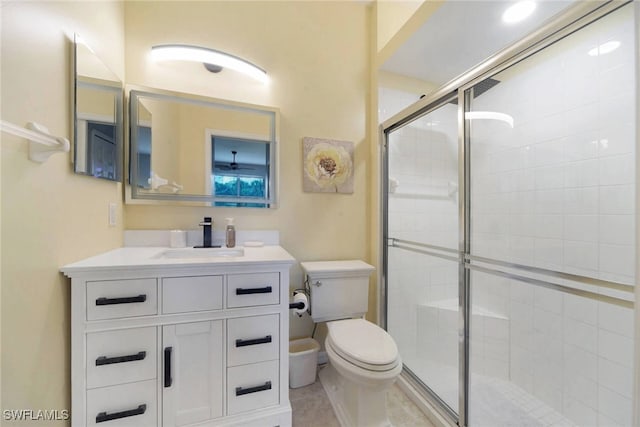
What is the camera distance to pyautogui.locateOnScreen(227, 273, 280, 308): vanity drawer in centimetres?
106

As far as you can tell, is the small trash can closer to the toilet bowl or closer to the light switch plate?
the toilet bowl

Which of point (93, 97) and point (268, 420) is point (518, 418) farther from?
point (93, 97)

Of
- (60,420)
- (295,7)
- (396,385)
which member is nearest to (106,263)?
(60,420)

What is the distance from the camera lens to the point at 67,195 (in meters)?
0.95

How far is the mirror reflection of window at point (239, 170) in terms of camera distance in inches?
61.6

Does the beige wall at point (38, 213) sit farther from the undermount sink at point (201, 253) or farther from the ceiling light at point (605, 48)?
the ceiling light at point (605, 48)

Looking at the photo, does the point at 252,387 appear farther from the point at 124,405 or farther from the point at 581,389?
the point at 581,389

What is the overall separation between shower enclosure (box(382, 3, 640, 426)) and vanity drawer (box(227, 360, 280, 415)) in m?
0.93

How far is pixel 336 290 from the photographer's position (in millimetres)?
1567

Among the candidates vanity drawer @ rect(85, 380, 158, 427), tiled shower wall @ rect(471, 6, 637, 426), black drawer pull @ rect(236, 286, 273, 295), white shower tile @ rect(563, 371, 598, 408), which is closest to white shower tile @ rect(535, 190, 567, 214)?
tiled shower wall @ rect(471, 6, 637, 426)

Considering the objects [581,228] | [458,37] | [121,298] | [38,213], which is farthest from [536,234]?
[38,213]

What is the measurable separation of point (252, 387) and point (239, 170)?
1.20m

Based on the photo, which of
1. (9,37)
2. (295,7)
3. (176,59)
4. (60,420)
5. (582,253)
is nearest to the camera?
(9,37)

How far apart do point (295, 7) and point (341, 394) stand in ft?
8.49
